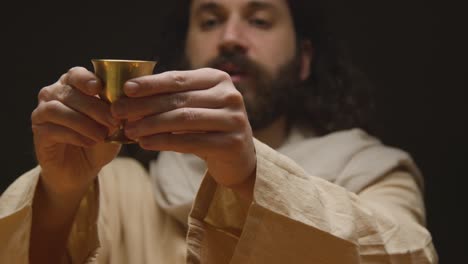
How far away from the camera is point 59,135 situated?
127 cm

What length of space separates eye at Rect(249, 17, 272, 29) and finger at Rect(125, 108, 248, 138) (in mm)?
1093

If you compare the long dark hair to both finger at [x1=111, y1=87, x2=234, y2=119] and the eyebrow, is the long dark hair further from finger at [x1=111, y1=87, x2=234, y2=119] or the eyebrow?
finger at [x1=111, y1=87, x2=234, y2=119]

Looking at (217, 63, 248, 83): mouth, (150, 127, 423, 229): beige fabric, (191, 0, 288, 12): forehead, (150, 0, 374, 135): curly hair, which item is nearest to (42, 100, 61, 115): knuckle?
(150, 127, 423, 229): beige fabric

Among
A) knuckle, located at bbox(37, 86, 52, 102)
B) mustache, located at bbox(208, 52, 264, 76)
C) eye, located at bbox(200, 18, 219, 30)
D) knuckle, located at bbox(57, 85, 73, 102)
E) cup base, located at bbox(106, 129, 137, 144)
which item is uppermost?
knuckle, located at bbox(57, 85, 73, 102)

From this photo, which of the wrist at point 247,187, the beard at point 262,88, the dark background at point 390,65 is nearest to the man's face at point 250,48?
the beard at point 262,88

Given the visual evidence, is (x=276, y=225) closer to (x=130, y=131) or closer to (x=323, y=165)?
(x=130, y=131)

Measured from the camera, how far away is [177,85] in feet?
3.80

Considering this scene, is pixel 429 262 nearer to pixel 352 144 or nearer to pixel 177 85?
pixel 352 144

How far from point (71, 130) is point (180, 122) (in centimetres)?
21

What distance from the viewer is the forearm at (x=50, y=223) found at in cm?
150

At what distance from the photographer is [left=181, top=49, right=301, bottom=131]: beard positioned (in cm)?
217

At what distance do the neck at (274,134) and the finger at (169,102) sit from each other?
42.7 inches

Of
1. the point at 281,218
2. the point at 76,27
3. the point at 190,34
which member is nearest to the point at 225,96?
the point at 281,218

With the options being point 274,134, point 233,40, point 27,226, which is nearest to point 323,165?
point 274,134
